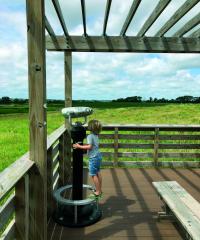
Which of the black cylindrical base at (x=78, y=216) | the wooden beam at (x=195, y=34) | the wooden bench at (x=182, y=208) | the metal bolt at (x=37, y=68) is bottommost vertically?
the black cylindrical base at (x=78, y=216)

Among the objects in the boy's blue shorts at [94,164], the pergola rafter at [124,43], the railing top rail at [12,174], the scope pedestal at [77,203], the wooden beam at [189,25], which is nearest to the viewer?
the railing top rail at [12,174]

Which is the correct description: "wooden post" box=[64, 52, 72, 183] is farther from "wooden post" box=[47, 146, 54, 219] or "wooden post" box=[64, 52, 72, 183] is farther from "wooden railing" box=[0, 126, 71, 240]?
"wooden railing" box=[0, 126, 71, 240]

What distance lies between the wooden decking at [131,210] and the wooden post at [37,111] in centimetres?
85

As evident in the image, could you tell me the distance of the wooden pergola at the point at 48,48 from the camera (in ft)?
7.79

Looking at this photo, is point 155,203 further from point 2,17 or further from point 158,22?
point 2,17

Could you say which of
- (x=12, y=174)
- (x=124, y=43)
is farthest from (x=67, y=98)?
(x=12, y=174)

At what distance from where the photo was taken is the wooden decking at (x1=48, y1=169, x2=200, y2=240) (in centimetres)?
346

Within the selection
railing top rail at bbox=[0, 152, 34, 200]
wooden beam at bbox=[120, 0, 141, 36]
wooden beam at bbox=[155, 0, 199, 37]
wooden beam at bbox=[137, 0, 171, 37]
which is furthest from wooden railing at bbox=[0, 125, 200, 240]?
wooden beam at bbox=[155, 0, 199, 37]

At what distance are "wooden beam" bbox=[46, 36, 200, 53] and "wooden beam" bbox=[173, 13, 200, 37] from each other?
0.22 meters

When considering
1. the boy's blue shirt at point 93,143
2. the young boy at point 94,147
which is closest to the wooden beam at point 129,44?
the young boy at point 94,147

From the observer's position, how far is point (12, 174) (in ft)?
6.53

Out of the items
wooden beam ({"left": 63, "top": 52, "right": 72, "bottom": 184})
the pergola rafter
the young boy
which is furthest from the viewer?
wooden beam ({"left": 63, "top": 52, "right": 72, "bottom": 184})

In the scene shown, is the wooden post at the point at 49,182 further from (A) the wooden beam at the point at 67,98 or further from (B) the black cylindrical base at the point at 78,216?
(A) the wooden beam at the point at 67,98

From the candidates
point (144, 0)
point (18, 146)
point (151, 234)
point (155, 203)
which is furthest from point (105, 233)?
point (18, 146)
